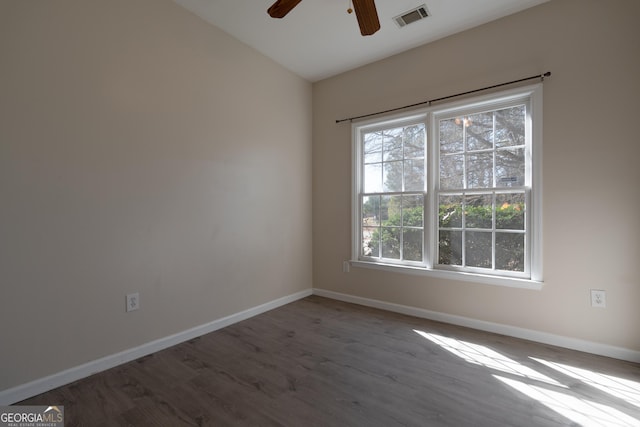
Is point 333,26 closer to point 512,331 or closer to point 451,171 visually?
point 451,171

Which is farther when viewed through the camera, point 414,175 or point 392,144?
point 392,144

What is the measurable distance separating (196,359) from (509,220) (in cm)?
288

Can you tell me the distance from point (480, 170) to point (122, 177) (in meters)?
3.06

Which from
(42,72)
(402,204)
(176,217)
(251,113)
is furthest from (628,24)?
(42,72)

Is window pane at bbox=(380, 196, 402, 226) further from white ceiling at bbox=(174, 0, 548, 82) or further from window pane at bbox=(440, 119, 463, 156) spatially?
white ceiling at bbox=(174, 0, 548, 82)

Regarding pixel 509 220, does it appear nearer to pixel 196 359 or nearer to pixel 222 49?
pixel 196 359

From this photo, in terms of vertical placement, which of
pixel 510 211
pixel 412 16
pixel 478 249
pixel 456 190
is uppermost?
pixel 412 16

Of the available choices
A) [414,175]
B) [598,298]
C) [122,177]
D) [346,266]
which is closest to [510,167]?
[414,175]

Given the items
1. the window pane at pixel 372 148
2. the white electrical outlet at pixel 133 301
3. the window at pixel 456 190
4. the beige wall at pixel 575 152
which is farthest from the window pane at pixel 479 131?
the white electrical outlet at pixel 133 301

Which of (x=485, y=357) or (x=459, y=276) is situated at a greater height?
(x=459, y=276)

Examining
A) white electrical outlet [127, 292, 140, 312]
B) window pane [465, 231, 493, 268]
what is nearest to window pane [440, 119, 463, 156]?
window pane [465, 231, 493, 268]

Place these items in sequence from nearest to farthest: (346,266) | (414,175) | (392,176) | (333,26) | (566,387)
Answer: (566,387), (333,26), (414,175), (392,176), (346,266)

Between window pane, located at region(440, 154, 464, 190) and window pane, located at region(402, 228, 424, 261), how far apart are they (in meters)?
0.56

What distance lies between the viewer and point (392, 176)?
11.1 ft
